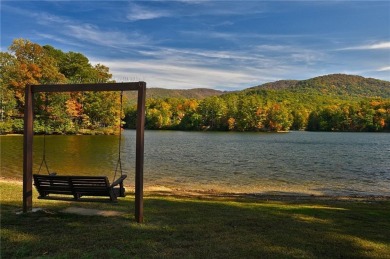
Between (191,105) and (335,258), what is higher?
(191,105)

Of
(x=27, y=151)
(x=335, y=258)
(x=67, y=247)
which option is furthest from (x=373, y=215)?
(x=27, y=151)

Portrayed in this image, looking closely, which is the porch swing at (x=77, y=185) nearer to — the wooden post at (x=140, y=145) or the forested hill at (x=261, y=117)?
the wooden post at (x=140, y=145)

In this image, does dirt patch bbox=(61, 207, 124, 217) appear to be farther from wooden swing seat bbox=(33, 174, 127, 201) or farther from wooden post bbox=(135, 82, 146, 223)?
wooden post bbox=(135, 82, 146, 223)

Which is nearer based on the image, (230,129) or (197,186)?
(197,186)

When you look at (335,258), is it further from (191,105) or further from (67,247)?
(191,105)

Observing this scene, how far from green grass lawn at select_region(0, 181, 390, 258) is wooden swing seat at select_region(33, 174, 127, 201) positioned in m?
0.55

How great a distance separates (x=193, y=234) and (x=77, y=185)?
3081 millimetres

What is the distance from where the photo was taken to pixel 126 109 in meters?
133

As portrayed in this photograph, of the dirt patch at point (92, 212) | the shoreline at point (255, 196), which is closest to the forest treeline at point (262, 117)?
the shoreline at point (255, 196)

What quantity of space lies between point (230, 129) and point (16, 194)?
4366 inches

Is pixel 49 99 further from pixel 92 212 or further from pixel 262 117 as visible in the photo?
pixel 262 117

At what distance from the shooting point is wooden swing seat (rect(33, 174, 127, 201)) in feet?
24.9

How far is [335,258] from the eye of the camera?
5434 mm

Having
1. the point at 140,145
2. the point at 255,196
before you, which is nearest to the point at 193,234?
the point at 140,145
